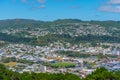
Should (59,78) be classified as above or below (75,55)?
above

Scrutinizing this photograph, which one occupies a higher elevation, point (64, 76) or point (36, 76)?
point (64, 76)

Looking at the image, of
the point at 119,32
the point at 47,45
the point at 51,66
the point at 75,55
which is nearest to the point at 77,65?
the point at 51,66

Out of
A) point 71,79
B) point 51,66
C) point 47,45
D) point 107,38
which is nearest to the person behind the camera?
point 71,79

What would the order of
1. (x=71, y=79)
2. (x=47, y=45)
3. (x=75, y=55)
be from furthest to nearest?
(x=47, y=45), (x=75, y=55), (x=71, y=79)

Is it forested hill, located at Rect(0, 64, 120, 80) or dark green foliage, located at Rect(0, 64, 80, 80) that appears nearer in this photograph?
forested hill, located at Rect(0, 64, 120, 80)

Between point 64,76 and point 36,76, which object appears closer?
point 64,76

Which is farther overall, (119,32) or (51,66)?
(119,32)

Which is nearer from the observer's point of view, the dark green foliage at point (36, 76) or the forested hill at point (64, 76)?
the forested hill at point (64, 76)

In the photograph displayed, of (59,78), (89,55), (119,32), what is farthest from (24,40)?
(59,78)

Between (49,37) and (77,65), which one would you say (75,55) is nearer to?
(77,65)
